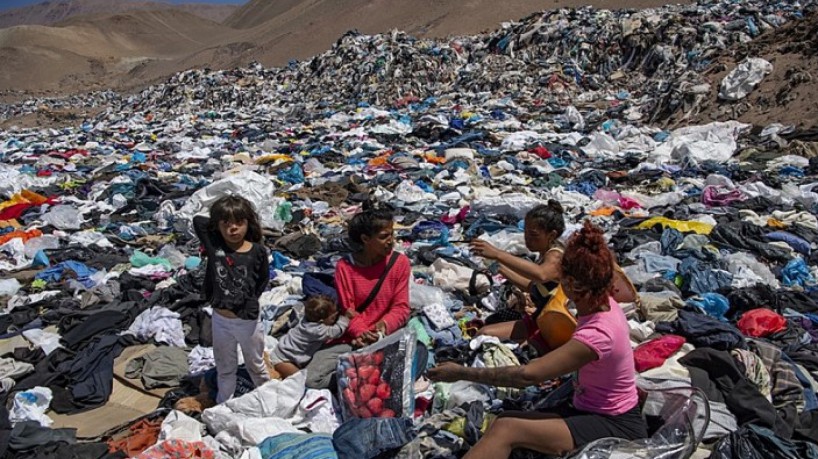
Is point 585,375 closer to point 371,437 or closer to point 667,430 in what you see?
point 667,430

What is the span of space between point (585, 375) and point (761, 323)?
2.04 m

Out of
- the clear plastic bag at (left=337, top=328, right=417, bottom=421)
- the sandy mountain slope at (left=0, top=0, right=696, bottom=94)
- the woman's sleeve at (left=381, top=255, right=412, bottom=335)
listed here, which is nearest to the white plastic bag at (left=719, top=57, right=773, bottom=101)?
the woman's sleeve at (left=381, top=255, right=412, bottom=335)

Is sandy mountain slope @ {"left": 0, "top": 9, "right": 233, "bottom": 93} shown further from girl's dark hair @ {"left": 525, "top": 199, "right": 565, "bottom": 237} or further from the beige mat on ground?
girl's dark hair @ {"left": 525, "top": 199, "right": 565, "bottom": 237}

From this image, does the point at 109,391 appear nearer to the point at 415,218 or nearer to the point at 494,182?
the point at 415,218

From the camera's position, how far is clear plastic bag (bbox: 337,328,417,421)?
9.25ft

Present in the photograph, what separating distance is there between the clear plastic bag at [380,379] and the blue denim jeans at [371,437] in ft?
0.39

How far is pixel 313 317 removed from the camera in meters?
3.31

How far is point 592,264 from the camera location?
2119mm

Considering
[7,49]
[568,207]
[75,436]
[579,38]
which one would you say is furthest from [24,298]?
[7,49]

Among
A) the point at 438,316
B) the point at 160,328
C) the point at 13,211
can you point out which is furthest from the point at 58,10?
the point at 438,316

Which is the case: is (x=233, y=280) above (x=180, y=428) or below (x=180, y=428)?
above

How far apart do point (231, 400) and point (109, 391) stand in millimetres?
1080

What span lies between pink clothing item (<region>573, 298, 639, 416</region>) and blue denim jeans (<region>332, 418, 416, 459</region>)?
79cm

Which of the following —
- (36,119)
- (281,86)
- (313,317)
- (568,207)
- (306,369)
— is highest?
(36,119)
